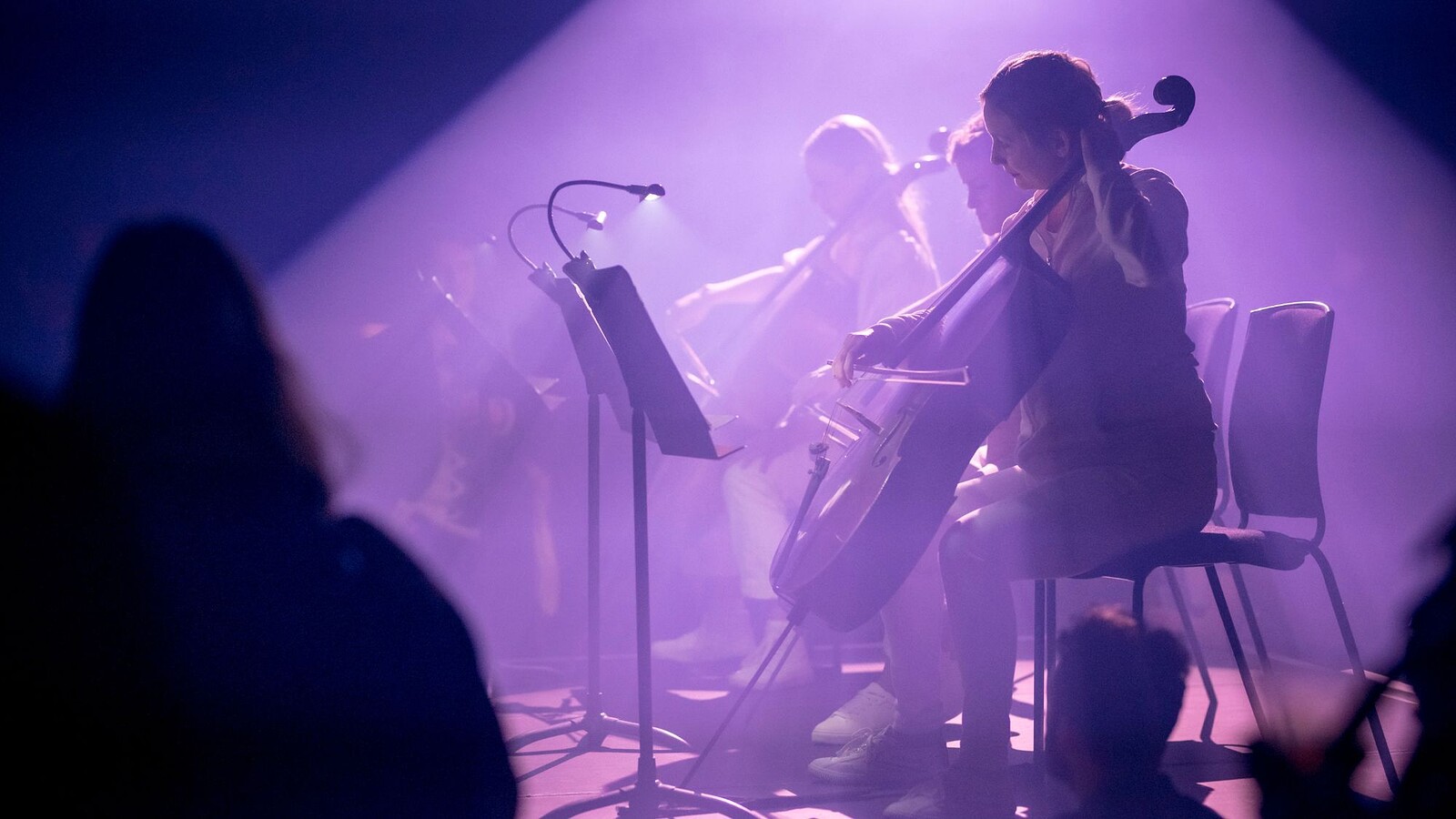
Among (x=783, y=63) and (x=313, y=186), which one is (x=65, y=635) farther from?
(x=783, y=63)

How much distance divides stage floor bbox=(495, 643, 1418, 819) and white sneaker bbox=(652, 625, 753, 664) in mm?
61

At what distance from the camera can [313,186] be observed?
13.1ft

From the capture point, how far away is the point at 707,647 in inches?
126

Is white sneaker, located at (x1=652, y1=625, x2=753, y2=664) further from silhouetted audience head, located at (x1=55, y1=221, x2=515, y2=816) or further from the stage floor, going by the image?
silhouetted audience head, located at (x1=55, y1=221, x2=515, y2=816)

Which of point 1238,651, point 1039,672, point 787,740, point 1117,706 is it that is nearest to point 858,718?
point 787,740

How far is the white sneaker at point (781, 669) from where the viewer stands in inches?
110

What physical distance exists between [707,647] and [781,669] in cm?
48

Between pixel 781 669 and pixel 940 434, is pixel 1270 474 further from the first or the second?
pixel 781 669

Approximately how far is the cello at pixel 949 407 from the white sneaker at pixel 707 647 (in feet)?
5.35

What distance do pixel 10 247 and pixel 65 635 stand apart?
3.73 metres

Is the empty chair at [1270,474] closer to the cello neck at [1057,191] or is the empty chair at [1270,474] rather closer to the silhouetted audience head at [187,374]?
the cello neck at [1057,191]

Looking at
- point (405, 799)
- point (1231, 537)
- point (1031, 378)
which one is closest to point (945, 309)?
point (1031, 378)

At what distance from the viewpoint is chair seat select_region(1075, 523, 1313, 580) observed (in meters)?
1.65

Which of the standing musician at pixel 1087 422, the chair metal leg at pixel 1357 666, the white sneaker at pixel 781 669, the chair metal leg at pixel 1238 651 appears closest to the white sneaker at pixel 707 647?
the white sneaker at pixel 781 669
